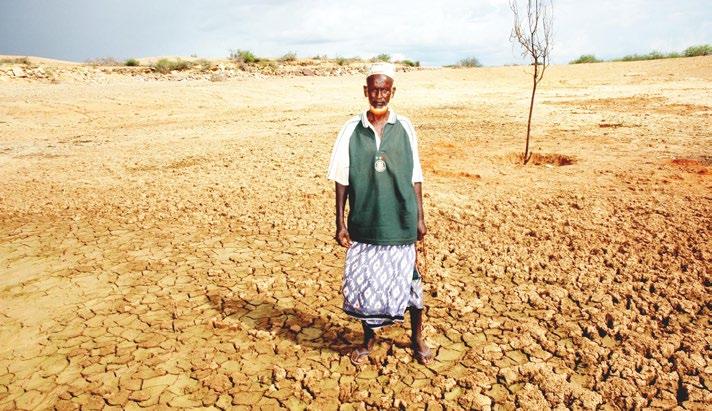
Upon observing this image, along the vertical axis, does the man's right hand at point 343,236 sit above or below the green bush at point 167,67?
below

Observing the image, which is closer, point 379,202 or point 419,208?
point 379,202

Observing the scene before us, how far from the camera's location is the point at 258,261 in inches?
156

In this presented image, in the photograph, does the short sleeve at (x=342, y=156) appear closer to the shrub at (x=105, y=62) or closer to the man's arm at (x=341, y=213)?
the man's arm at (x=341, y=213)

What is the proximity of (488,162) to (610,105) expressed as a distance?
8.65 m

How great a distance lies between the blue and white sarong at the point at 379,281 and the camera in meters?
2.24

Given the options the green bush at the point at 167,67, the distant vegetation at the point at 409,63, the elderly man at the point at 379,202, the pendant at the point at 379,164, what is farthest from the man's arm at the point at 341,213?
the distant vegetation at the point at 409,63

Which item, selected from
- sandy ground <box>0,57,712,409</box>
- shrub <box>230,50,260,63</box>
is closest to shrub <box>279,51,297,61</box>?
shrub <box>230,50,260,63</box>

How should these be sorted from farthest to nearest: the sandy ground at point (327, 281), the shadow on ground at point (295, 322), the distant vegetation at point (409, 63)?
the distant vegetation at point (409, 63) → the shadow on ground at point (295, 322) → the sandy ground at point (327, 281)

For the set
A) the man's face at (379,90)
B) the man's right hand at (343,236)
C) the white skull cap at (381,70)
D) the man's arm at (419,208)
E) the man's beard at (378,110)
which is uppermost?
the white skull cap at (381,70)

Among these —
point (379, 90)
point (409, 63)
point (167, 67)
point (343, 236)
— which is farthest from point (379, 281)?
point (409, 63)

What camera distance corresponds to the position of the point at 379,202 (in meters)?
2.15

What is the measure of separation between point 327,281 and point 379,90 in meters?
1.91

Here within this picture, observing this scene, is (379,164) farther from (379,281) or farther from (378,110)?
(379,281)

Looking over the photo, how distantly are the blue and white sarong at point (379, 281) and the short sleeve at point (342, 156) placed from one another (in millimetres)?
376
